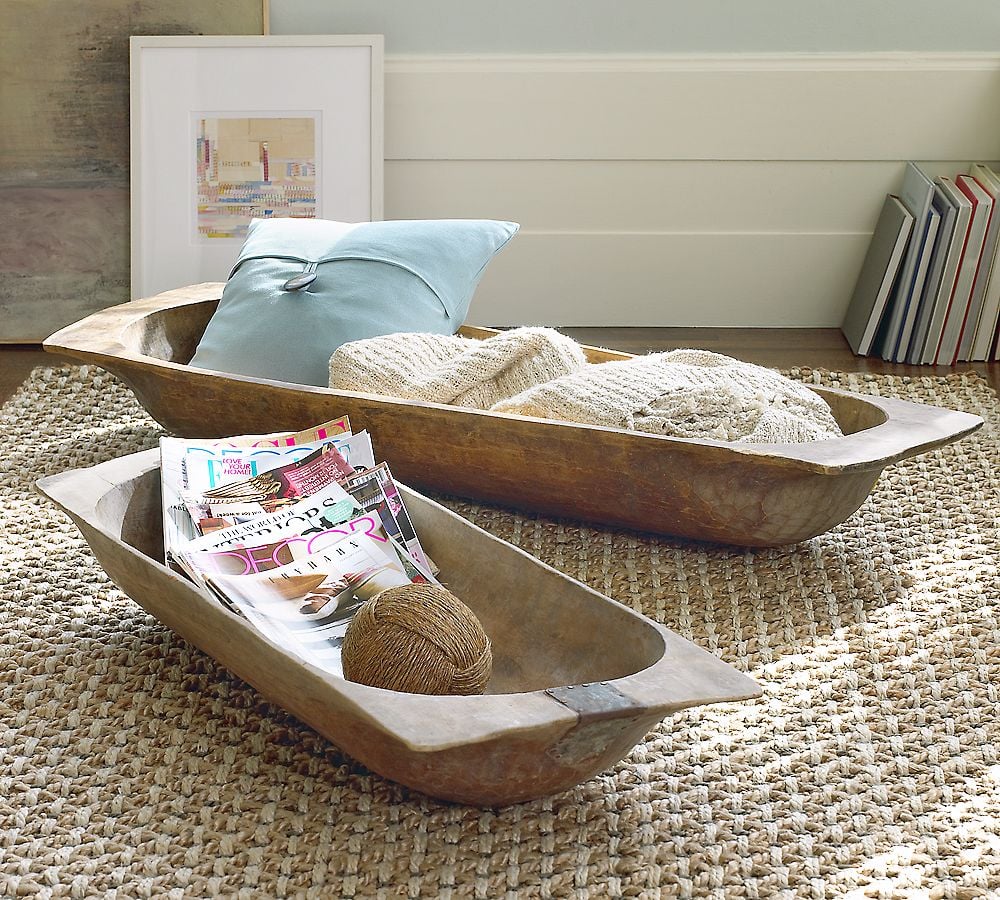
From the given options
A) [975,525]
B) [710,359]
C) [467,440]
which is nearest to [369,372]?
[467,440]

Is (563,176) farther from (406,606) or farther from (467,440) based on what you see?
(406,606)

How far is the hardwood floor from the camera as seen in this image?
229cm

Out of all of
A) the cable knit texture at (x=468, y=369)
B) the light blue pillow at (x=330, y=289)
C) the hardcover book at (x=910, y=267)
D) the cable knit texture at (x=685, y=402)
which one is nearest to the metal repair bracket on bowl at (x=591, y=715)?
the cable knit texture at (x=685, y=402)

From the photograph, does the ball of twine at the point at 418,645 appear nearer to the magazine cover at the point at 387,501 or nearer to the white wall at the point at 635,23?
the magazine cover at the point at 387,501

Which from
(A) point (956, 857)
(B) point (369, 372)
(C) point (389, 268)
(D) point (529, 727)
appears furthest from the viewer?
(C) point (389, 268)

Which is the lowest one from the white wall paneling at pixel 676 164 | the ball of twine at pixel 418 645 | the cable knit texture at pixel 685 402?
the ball of twine at pixel 418 645

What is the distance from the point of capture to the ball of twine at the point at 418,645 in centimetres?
90

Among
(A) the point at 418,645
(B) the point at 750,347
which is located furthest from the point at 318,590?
(B) the point at 750,347

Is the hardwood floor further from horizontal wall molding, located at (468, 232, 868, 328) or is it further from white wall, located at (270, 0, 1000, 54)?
white wall, located at (270, 0, 1000, 54)

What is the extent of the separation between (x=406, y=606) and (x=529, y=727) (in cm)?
18

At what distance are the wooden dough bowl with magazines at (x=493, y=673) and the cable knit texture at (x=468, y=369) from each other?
30 cm

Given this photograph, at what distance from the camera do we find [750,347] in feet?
7.98

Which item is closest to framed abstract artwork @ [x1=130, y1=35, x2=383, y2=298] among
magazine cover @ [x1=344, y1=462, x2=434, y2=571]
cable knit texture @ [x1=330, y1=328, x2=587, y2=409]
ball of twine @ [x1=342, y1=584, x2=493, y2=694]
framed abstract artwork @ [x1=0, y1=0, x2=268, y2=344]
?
framed abstract artwork @ [x1=0, y1=0, x2=268, y2=344]

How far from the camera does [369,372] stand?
1493mm
